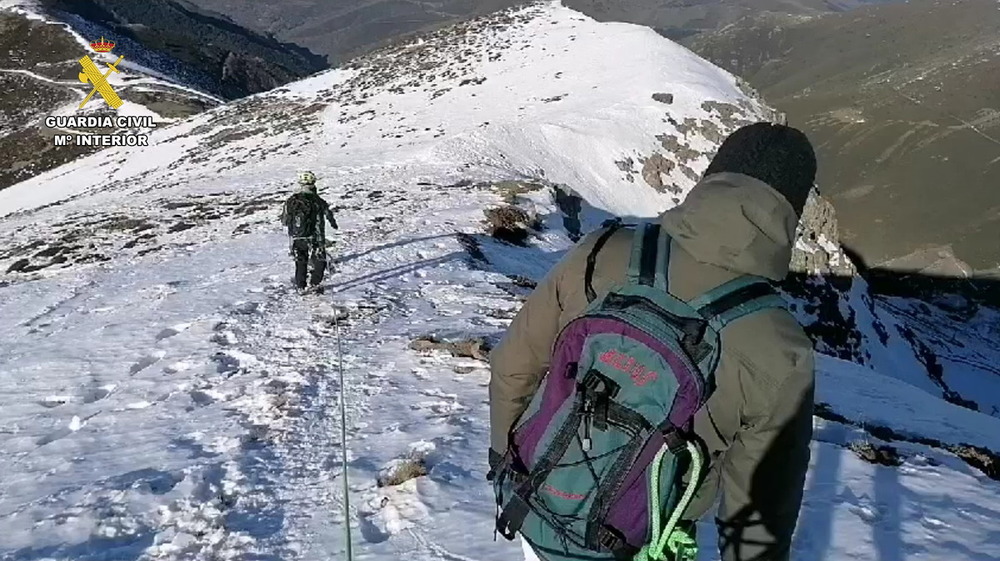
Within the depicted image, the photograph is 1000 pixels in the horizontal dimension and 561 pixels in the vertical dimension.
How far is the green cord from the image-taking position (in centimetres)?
248

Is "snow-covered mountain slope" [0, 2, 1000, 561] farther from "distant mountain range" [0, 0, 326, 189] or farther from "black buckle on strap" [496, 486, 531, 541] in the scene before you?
"distant mountain range" [0, 0, 326, 189]

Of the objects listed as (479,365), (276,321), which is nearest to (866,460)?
(479,365)

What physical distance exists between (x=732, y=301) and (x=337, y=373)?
7.96 m

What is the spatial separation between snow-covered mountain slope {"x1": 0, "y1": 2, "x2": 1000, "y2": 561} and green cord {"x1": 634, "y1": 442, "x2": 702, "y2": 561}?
10.3 feet

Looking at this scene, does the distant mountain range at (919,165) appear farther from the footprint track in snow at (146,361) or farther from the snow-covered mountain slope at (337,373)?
the footprint track in snow at (146,361)

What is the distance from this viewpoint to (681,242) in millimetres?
2469

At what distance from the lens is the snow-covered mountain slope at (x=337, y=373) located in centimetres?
614

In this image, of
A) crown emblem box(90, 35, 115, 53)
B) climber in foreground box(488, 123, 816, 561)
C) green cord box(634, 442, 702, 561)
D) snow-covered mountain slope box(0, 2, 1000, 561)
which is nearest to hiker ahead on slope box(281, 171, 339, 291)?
snow-covered mountain slope box(0, 2, 1000, 561)

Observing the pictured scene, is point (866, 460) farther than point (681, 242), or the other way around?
point (866, 460)

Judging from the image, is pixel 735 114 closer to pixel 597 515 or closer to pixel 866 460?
pixel 866 460

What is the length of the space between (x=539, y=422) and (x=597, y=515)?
40cm

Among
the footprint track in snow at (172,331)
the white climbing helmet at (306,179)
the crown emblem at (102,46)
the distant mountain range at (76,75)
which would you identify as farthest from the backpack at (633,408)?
the crown emblem at (102,46)

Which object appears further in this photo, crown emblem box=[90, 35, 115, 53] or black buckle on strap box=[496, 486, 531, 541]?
crown emblem box=[90, 35, 115, 53]

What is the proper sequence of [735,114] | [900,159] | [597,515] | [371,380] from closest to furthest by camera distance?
[597,515] < [371,380] < [735,114] < [900,159]
